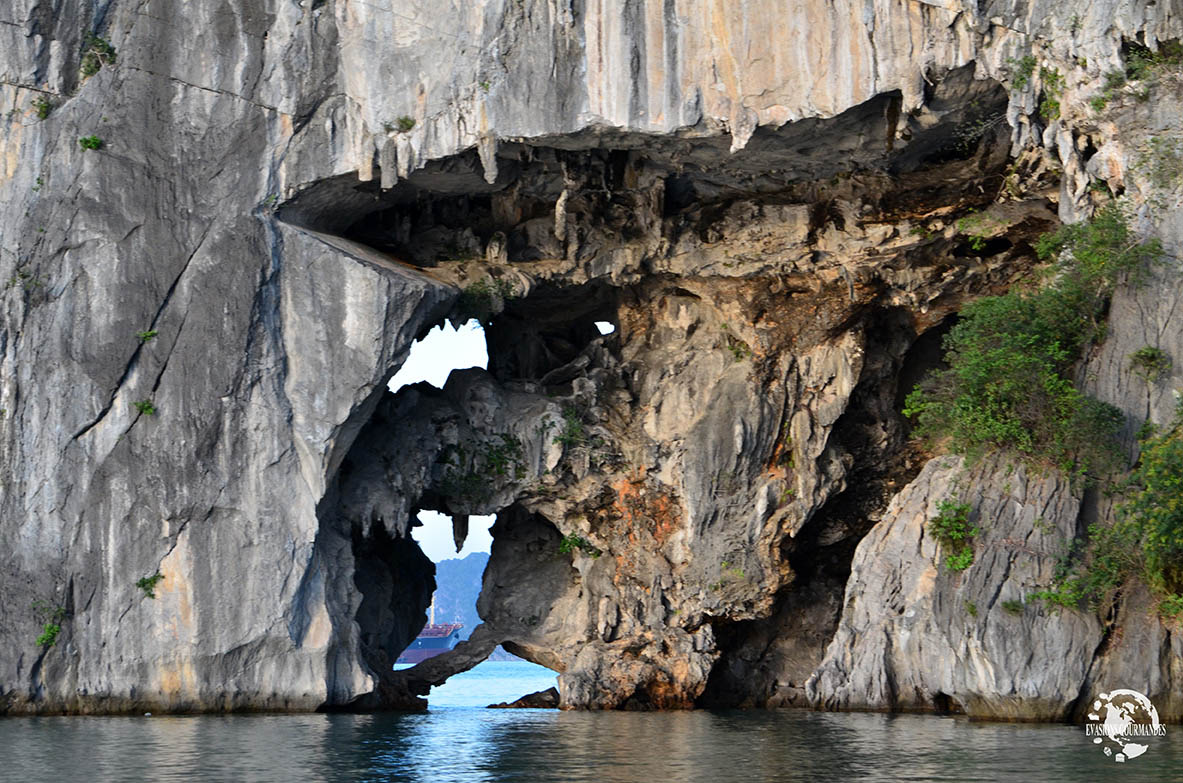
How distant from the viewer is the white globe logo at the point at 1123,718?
1770cm

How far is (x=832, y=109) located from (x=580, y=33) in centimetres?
419

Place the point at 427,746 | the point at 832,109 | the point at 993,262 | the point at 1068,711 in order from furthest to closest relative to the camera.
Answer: the point at 993,262
the point at 832,109
the point at 1068,711
the point at 427,746

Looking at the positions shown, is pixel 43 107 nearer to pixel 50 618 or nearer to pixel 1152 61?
pixel 50 618

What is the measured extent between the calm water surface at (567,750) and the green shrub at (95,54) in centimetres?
1078

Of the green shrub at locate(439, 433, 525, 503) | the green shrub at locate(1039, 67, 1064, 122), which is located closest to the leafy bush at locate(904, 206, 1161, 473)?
the green shrub at locate(1039, 67, 1064, 122)

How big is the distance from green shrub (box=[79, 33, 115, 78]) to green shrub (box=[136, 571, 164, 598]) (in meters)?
8.54

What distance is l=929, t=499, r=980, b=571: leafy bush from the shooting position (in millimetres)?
20984

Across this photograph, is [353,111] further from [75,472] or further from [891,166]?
[891,166]

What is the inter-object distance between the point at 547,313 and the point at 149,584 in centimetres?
1024

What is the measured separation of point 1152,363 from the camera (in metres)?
20.5

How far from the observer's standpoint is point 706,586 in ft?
94.3

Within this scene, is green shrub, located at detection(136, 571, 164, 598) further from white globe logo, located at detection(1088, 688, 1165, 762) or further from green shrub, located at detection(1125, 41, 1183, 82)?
green shrub, located at detection(1125, 41, 1183, 82)

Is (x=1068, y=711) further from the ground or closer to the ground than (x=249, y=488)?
closer to the ground

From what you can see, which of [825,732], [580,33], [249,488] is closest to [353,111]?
[580,33]
